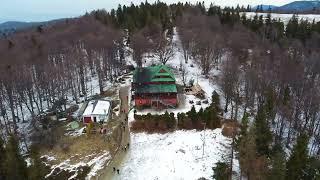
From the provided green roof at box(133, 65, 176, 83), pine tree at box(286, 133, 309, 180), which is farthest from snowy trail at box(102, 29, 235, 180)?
green roof at box(133, 65, 176, 83)

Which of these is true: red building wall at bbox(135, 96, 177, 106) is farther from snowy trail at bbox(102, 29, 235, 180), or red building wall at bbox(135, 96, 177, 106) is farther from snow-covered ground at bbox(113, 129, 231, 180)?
snow-covered ground at bbox(113, 129, 231, 180)

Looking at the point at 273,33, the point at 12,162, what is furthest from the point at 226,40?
the point at 12,162

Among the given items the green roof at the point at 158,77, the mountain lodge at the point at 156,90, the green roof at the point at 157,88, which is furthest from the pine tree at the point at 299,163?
the green roof at the point at 158,77

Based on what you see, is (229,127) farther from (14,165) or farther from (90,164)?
(14,165)

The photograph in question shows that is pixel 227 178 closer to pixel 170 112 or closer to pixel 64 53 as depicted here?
pixel 170 112

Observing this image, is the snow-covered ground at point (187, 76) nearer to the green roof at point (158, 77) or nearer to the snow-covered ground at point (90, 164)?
the green roof at point (158, 77)
